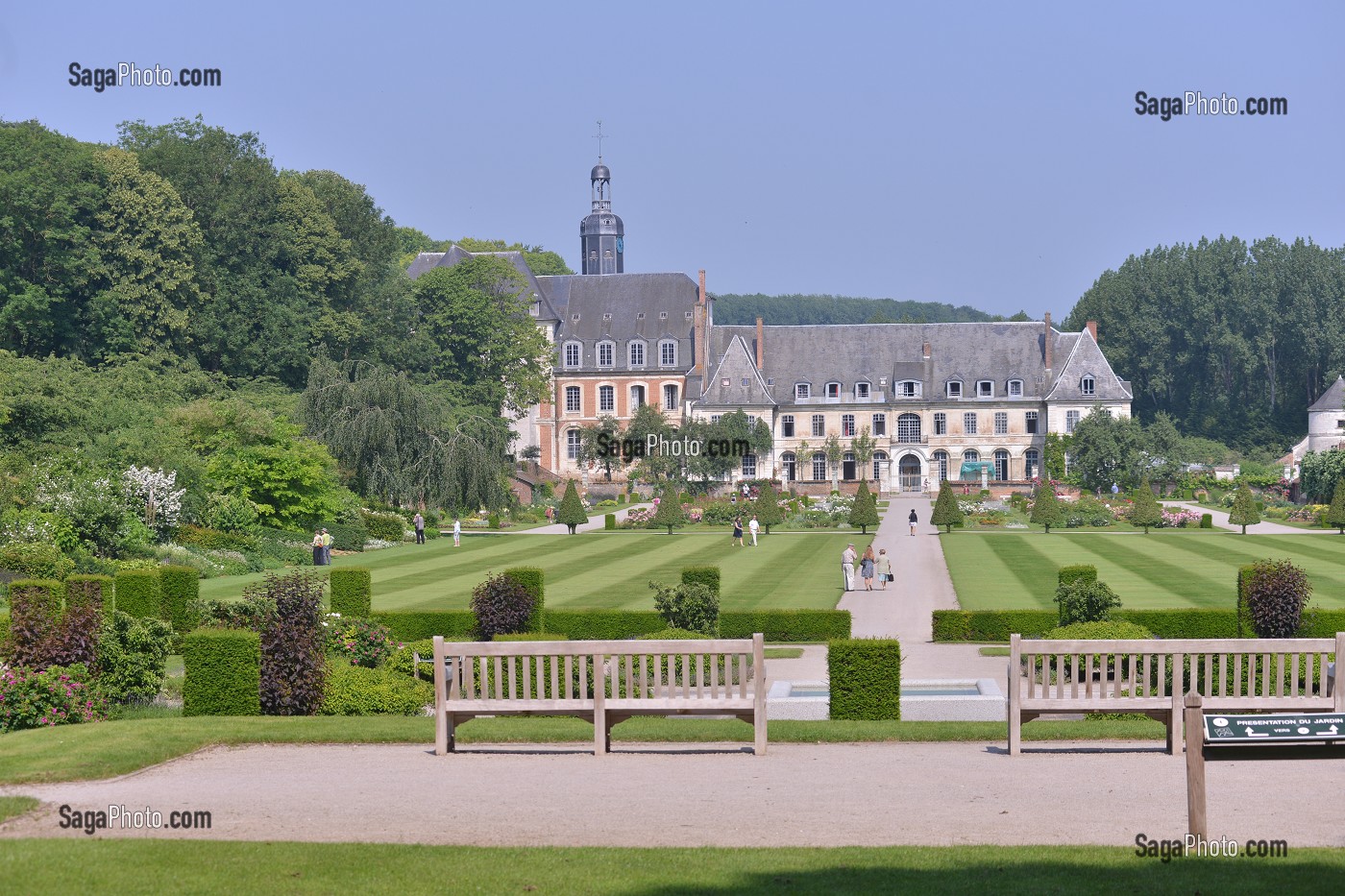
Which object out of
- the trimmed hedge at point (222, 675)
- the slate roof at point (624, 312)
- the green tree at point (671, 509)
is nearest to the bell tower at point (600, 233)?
the slate roof at point (624, 312)

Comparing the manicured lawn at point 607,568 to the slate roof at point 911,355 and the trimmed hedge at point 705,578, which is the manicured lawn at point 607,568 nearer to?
the trimmed hedge at point 705,578

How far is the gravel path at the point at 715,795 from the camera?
30.5 feet

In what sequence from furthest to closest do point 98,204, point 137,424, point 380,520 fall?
point 98,204 → point 380,520 → point 137,424

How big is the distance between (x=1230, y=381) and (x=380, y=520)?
7392 centimetres

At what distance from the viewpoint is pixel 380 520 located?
4700cm

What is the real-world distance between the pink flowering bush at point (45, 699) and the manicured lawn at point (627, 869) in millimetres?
5059

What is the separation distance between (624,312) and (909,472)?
775 inches

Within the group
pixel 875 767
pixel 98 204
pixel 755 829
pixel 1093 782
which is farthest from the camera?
pixel 98 204

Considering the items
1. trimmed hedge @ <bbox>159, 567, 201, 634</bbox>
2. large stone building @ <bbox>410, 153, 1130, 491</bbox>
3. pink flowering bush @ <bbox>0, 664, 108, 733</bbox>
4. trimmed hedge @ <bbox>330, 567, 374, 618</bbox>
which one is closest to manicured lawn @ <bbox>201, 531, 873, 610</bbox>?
trimmed hedge @ <bbox>330, 567, 374, 618</bbox>

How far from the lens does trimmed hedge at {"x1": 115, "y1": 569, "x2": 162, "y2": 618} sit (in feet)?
68.7

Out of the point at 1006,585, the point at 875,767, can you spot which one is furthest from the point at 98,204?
the point at 875,767

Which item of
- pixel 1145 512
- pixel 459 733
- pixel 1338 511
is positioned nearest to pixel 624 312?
pixel 1145 512

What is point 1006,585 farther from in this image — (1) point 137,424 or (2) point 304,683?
(1) point 137,424

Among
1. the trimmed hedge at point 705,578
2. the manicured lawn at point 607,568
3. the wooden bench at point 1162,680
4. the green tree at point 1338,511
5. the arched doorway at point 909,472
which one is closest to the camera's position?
the wooden bench at point 1162,680
